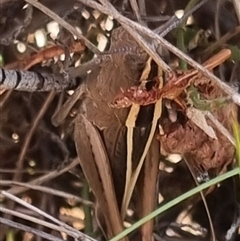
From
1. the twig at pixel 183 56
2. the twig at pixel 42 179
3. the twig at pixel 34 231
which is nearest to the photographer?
the twig at pixel 183 56

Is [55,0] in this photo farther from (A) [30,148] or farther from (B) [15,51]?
(A) [30,148]

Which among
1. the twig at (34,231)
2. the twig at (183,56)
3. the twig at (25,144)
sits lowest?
the twig at (34,231)

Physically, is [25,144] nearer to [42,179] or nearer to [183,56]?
[42,179]

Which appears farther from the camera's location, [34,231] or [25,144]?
[25,144]

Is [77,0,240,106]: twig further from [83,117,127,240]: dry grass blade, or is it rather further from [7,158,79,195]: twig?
[7,158,79,195]: twig

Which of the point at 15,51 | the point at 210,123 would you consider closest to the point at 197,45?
the point at 210,123

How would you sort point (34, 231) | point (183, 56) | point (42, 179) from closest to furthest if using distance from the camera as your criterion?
1. point (183, 56)
2. point (34, 231)
3. point (42, 179)

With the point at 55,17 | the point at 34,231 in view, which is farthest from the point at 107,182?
the point at 55,17

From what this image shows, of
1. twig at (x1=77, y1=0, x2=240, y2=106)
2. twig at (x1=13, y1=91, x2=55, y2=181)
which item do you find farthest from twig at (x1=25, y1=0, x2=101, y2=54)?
twig at (x1=13, y1=91, x2=55, y2=181)

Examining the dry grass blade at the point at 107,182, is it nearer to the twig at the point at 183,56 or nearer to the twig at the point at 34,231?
the twig at the point at 34,231

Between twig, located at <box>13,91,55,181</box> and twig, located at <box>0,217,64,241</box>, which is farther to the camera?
twig, located at <box>13,91,55,181</box>

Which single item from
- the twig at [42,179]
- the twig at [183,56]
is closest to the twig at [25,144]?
the twig at [42,179]
